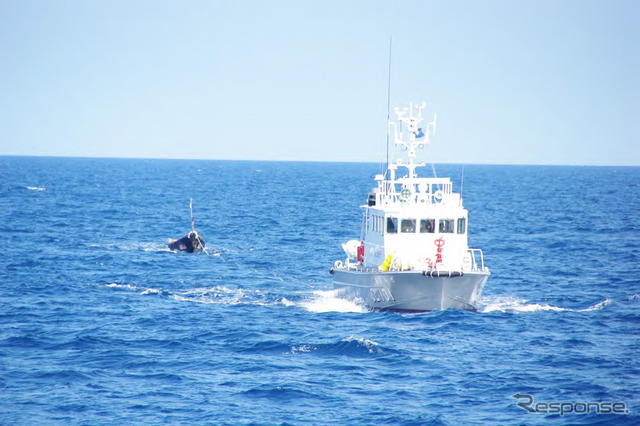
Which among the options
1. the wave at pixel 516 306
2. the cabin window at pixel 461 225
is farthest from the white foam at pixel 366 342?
the wave at pixel 516 306

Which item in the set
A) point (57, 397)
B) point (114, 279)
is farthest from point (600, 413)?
point (114, 279)

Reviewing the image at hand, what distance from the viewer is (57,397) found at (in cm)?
2570

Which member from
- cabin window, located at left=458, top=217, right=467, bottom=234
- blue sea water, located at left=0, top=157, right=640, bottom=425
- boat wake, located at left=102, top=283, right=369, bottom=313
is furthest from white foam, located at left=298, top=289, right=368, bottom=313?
cabin window, located at left=458, top=217, right=467, bottom=234

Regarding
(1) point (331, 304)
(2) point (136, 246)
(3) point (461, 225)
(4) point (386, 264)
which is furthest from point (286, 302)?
(2) point (136, 246)

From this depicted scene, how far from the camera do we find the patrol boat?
35844 mm

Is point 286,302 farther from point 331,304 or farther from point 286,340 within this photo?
point 286,340

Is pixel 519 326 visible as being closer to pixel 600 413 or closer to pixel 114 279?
pixel 600 413

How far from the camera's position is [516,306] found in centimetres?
4022

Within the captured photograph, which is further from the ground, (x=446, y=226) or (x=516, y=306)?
(x=446, y=226)

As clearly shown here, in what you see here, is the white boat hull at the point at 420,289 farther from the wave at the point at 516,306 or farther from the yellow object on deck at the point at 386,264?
the wave at the point at 516,306

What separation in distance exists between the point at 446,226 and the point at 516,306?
6.00 m

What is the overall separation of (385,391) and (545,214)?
74.4 meters

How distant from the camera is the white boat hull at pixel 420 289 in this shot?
35.4 metres

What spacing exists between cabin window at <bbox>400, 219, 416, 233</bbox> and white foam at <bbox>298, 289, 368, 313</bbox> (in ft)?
13.1
